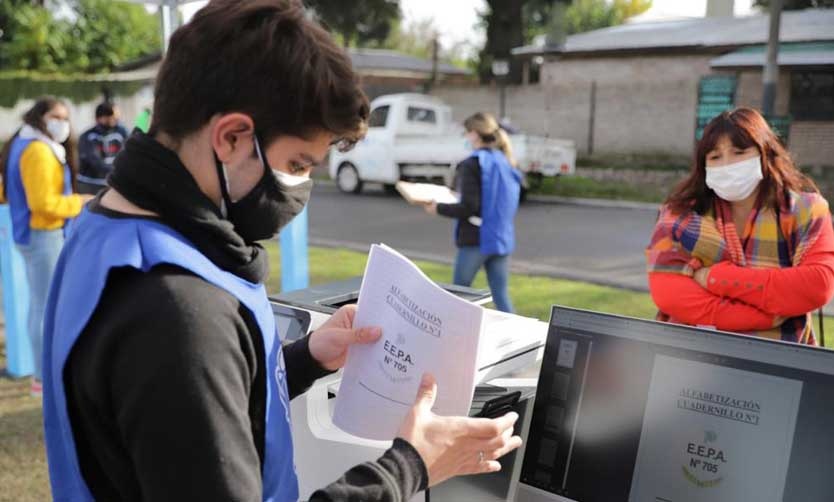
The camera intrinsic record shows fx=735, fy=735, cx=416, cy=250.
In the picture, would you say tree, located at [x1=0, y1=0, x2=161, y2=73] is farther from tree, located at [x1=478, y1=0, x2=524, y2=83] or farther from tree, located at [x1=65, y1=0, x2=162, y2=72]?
tree, located at [x1=478, y1=0, x2=524, y2=83]

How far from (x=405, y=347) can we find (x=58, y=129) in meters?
3.83

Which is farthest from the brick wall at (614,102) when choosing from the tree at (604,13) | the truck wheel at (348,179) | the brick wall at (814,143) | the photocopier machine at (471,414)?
the tree at (604,13)

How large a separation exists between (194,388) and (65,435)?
0.83 ft

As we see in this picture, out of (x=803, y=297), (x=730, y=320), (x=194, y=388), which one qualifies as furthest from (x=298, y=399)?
(x=803, y=297)

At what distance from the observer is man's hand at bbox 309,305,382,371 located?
1.39m

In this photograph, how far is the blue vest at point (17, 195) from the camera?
4180 mm

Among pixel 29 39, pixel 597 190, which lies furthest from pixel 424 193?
pixel 29 39

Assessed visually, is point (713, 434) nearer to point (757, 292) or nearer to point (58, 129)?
point (757, 292)

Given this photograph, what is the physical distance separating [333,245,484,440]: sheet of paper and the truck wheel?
13569 mm

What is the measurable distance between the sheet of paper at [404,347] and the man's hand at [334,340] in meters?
0.05

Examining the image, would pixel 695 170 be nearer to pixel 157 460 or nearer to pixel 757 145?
pixel 757 145

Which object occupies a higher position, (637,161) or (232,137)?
(232,137)

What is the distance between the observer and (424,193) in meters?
4.64

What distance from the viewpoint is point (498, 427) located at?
1.20 meters
